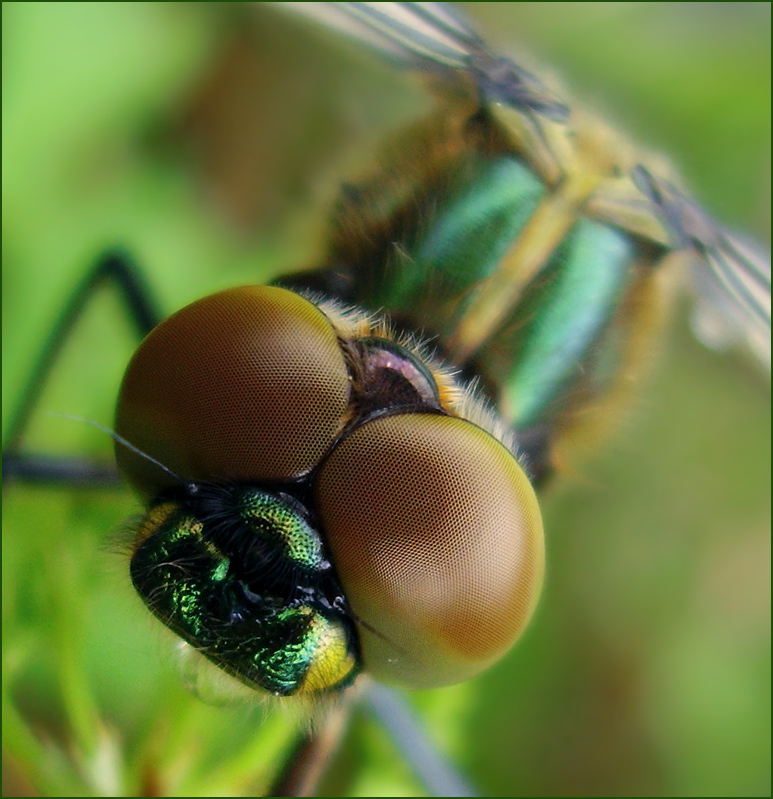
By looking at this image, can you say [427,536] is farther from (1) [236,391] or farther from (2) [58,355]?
(2) [58,355]

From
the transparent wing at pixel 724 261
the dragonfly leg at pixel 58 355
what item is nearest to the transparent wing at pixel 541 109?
the transparent wing at pixel 724 261

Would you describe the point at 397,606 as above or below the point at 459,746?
above

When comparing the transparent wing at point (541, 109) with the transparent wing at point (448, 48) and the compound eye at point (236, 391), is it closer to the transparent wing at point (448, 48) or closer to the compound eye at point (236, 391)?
the transparent wing at point (448, 48)

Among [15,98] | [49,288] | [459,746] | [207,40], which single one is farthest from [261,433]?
[207,40]

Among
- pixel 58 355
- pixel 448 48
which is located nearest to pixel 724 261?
pixel 448 48

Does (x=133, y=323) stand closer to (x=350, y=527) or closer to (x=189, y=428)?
(x=189, y=428)

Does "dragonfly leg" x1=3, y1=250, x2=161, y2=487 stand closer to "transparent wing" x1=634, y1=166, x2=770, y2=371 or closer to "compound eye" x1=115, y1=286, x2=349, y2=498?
"compound eye" x1=115, y1=286, x2=349, y2=498
